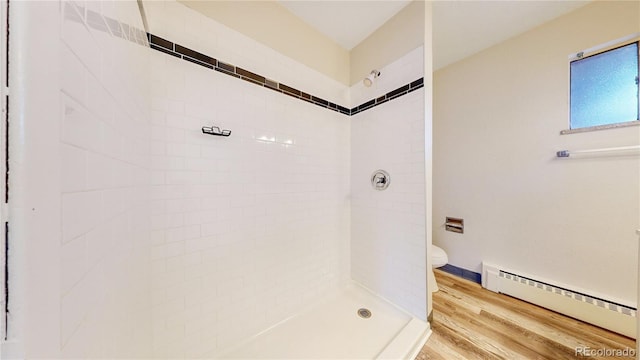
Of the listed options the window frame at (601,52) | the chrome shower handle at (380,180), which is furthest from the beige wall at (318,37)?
the window frame at (601,52)

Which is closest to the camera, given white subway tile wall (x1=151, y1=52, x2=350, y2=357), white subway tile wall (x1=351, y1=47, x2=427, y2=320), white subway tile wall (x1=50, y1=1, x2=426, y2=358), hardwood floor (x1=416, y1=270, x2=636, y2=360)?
white subway tile wall (x1=50, y1=1, x2=426, y2=358)

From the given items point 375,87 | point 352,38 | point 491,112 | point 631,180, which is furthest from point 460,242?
point 352,38

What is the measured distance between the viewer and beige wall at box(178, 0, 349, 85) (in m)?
1.11

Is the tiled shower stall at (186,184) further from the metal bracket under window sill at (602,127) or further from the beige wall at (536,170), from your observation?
the metal bracket under window sill at (602,127)

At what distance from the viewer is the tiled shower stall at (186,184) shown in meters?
0.23

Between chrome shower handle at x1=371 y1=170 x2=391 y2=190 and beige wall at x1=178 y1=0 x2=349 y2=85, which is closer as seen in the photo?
beige wall at x1=178 y1=0 x2=349 y2=85

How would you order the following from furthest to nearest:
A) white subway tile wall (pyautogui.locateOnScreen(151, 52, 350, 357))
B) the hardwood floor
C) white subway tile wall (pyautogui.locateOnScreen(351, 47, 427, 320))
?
white subway tile wall (pyautogui.locateOnScreen(351, 47, 427, 320)) < the hardwood floor < white subway tile wall (pyautogui.locateOnScreen(151, 52, 350, 357))

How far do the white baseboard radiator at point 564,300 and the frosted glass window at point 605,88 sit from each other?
120cm

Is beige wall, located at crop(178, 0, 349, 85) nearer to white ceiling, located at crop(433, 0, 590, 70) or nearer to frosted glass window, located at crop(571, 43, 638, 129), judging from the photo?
white ceiling, located at crop(433, 0, 590, 70)


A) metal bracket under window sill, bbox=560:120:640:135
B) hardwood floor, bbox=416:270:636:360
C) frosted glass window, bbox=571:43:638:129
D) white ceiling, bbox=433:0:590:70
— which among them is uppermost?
white ceiling, bbox=433:0:590:70

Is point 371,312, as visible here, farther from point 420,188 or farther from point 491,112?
point 491,112

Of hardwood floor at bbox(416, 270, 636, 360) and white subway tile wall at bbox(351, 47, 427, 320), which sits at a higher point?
white subway tile wall at bbox(351, 47, 427, 320)

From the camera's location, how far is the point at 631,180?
1.19 m

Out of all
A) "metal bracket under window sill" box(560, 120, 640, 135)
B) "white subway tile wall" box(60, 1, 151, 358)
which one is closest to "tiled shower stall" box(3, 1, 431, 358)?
"white subway tile wall" box(60, 1, 151, 358)
